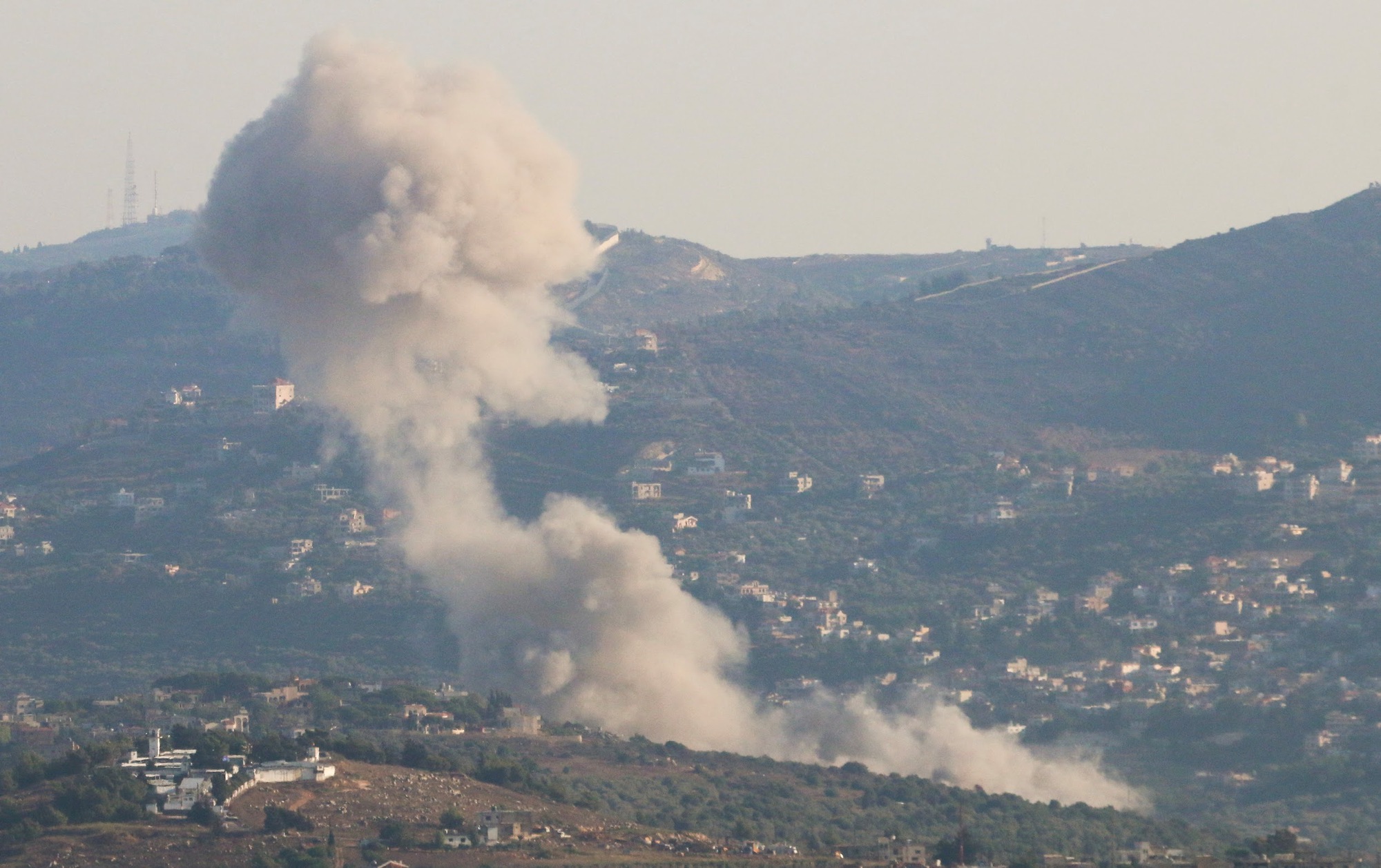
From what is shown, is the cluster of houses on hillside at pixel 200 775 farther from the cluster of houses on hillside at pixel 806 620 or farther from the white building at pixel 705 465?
the white building at pixel 705 465

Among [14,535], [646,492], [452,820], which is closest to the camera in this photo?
[452,820]

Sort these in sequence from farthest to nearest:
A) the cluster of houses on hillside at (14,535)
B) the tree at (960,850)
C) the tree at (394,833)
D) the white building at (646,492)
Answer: the white building at (646,492)
the cluster of houses on hillside at (14,535)
the tree at (960,850)
the tree at (394,833)

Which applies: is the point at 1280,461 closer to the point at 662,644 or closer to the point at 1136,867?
the point at 662,644

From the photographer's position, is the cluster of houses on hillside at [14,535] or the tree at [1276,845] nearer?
the tree at [1276,845]

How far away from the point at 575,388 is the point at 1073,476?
2383cm

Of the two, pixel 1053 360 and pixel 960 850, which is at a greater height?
pixel 1053 360

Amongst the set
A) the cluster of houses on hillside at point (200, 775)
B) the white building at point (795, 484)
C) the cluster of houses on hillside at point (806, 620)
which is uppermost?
the white building at point (795, 484)

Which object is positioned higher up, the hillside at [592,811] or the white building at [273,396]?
the white building at [273,396]

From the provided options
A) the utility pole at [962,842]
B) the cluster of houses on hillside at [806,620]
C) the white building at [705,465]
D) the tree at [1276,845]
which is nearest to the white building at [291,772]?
the utility pole at [962,842]

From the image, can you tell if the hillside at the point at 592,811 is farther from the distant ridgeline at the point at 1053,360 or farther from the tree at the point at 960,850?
the distant ridgeline at the point at 1053,360

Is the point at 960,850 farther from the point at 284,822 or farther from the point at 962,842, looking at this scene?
the point at 284,822

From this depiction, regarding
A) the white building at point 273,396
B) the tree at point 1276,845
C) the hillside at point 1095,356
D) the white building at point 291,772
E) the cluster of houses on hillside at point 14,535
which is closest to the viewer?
the tree at point 1276,845

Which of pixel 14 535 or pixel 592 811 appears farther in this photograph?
pixel 14 535

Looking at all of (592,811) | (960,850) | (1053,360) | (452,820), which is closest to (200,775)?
(452,820)
